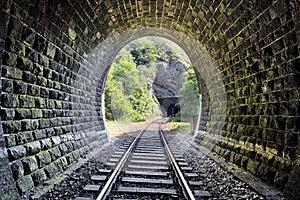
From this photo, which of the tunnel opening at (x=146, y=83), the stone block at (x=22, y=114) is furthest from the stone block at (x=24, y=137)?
the tunnel opening at (x=146, y=83)

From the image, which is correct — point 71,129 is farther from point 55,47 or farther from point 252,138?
point 252,138

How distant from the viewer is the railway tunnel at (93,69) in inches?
144

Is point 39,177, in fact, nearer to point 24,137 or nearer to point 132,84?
point 24,137

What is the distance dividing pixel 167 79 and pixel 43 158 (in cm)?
4932

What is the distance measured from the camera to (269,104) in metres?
4.54

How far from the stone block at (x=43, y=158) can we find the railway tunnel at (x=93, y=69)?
0.06 ft

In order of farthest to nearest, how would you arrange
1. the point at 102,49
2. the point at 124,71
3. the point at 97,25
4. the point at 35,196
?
the point at 124,71 → the point at 102,49 → the point at 97,25 → the point at 35,196

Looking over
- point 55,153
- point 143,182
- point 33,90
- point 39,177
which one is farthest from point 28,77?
point 143,182

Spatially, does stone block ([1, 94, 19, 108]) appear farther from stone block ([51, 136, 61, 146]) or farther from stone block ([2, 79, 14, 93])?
stone block ([51, 136, 61, 146])

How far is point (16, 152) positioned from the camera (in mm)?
3725

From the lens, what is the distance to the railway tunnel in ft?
12.0

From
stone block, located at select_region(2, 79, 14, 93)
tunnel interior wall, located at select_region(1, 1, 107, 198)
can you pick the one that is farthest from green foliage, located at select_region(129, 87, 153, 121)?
stone block, located at select_region(2, 79, 14, 93)

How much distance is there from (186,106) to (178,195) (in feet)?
51.0

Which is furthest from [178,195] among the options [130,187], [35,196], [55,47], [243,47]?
[55,47]
